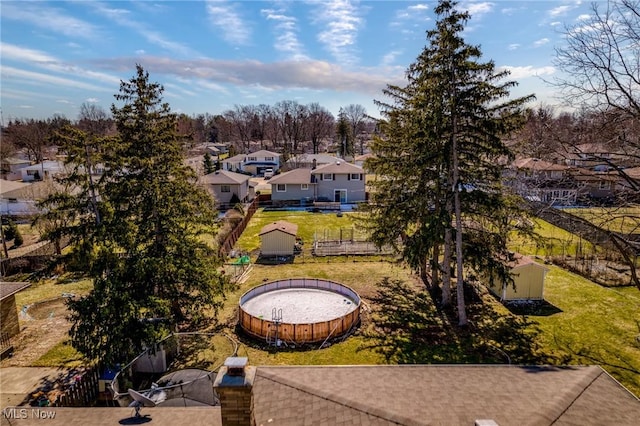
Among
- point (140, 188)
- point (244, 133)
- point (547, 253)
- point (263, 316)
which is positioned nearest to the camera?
point (140, 188)

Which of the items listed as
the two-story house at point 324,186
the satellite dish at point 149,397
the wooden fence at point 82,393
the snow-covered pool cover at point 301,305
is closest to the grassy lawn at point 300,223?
the two-story house at point 324,186

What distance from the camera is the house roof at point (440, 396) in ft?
24.1

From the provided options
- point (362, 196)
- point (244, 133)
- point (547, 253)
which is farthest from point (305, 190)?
point (244, 133)

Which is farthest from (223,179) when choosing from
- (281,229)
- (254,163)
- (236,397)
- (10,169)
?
(10,169)

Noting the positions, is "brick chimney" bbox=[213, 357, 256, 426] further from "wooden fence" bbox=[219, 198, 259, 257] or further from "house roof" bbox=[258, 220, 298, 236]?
"house roof" bbox=[258, 220, 298, 236]

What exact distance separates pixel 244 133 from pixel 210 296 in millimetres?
98914

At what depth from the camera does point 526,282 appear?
20.1 meters

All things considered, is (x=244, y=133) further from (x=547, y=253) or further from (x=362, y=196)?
(x=547, y=253)

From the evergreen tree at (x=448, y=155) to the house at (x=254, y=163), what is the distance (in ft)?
163

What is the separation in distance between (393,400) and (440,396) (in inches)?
44.9

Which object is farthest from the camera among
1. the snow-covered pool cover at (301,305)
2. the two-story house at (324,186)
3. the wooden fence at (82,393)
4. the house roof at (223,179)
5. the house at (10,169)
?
the house at (10,169)

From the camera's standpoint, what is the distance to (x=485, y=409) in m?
7.68

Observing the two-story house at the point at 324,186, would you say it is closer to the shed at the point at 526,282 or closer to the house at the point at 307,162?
the house at the point at 307,162

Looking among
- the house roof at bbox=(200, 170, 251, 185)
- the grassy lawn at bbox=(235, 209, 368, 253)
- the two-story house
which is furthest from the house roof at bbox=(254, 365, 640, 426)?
the two-story house
